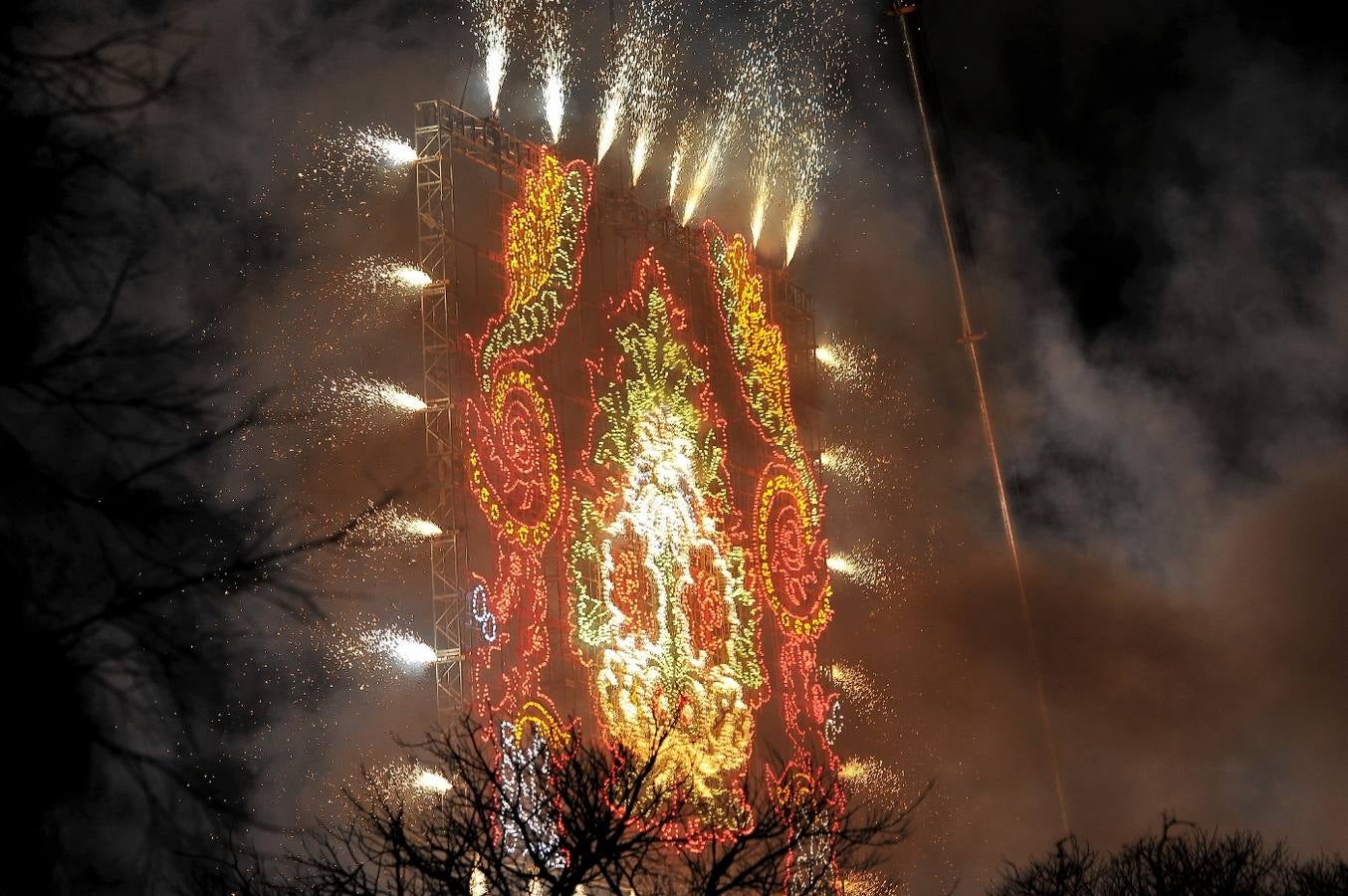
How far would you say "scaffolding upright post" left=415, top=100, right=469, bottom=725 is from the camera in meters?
18.7

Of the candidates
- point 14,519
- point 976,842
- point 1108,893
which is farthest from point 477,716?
point 976,842

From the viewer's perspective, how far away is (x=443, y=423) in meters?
19.2

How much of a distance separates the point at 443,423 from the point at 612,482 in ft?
10.4

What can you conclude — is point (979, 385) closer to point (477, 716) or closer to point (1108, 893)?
point (1108, 893)

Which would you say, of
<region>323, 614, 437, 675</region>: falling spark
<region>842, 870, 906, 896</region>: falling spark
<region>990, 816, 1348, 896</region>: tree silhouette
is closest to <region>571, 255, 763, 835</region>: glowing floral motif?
<region>323, 614, 437, 675</region>: falling spark

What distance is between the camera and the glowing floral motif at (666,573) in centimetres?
2075

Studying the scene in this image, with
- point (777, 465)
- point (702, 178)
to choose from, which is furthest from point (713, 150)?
point (777, 465)

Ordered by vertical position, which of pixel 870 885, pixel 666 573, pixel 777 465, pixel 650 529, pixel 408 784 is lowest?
pixel 408 784

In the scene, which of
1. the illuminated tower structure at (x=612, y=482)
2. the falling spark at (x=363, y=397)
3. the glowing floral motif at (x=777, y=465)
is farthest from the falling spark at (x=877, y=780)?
the falling spark at (x=363, y=397)

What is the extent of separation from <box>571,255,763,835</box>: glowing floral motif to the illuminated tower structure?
0.03 m

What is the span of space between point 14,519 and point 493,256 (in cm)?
811

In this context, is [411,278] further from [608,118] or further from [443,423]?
[608,118]

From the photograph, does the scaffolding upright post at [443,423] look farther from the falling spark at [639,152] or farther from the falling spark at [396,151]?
the falling spark at [639,152]

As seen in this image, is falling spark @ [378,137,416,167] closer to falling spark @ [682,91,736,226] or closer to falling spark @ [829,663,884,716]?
falling spark @ [682,91,736,226]
